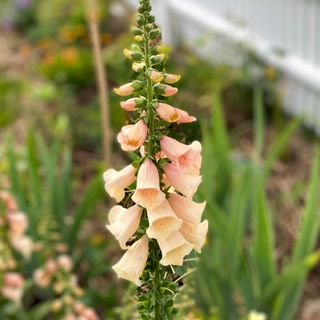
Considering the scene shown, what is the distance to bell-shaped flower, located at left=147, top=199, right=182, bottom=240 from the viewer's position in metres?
1.22

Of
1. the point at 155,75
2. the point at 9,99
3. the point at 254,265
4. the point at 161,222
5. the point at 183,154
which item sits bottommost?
the point at 254,265

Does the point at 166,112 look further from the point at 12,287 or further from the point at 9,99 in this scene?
the point at 9,99

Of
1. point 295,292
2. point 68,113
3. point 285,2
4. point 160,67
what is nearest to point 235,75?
point 285,2

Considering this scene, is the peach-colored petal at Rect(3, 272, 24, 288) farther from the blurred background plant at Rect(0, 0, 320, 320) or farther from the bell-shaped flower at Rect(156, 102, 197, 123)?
the bell-shaped flower at Rect(156, 102, 197, 123)

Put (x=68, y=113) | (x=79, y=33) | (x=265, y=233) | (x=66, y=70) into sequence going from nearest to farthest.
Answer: (x=265, y=233)
(x=68, y=113)
(x=66, y=70)
(x=79, y=33)

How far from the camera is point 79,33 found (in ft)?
20.9

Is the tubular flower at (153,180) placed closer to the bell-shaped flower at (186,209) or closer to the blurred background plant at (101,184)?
the bell-shaped flower at (186,209)

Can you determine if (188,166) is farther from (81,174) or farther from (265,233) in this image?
(81,174)

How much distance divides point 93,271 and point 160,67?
2.11 metres

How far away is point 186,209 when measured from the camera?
50.0 inches

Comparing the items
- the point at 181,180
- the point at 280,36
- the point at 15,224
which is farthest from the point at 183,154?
the point at 280,36

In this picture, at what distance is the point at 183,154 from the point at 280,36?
3.91m

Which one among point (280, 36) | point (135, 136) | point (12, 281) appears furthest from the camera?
point (280, 36)

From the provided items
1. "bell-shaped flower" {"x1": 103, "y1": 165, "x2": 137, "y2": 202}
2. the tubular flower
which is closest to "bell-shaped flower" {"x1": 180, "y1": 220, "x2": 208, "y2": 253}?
the tubular flower
